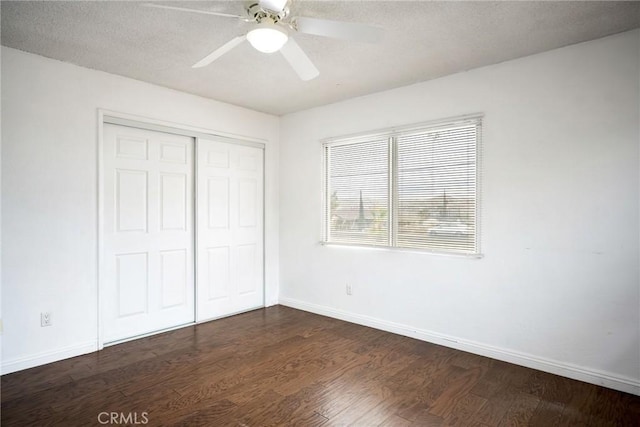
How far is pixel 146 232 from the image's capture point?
12.0 feet

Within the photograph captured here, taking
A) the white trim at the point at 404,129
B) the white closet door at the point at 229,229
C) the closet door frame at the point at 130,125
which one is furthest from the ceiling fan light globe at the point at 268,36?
the white closet door at the point at 229,229

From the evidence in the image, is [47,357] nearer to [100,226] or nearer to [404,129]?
[100,226]

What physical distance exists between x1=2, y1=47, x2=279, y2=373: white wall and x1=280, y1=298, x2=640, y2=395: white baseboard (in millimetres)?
2546

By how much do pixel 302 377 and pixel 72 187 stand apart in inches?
98.1

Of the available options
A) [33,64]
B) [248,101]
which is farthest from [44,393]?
[248,101]

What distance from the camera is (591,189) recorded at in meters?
2.68

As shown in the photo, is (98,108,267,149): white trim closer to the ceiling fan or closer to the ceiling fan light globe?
the ceiling fan

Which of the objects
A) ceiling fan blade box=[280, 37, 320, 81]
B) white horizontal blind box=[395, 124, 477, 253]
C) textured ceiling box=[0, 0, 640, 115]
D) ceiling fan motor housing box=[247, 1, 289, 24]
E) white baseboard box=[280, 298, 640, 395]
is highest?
textured ceiling box=[0, 0, 640, 115]

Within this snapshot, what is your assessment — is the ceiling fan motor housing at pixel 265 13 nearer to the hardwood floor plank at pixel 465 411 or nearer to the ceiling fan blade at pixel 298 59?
→ the ceiling fan blade at pixel 298 59

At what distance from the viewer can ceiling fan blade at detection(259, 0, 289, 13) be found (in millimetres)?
1878

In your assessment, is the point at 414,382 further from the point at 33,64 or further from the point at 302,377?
the point at 33,64

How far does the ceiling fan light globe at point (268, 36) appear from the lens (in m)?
2.04

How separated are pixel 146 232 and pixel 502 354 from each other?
3467mm

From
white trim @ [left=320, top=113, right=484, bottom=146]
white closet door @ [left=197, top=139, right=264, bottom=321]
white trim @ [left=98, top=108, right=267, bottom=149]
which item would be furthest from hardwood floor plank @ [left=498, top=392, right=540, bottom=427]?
white trim @ [left=98, top=108, right=267, bottom=149]
